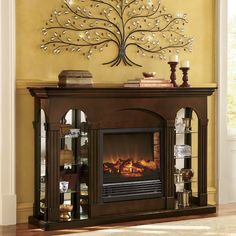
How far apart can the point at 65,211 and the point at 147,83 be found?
1.35 meters

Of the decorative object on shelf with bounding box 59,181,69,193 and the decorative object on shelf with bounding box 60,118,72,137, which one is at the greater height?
the decorative object on shelf with bounding box 60,118,72,137

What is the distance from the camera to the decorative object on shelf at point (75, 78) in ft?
17.4

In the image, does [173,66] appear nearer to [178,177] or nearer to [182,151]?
[182,151]

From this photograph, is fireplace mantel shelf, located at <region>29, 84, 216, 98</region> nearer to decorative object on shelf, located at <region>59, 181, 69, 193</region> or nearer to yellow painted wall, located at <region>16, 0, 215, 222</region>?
yellow painted wall, located at <region>16, 0, 215, 222</region>

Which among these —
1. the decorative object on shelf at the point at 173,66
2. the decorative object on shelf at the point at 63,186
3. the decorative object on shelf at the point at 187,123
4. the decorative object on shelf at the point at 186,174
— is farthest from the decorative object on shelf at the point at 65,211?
the decorative object on shelf at the point at 173,66

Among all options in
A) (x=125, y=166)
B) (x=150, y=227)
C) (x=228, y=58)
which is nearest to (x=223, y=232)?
(x=150, y=227)

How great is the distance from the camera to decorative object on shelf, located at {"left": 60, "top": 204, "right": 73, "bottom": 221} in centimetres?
534

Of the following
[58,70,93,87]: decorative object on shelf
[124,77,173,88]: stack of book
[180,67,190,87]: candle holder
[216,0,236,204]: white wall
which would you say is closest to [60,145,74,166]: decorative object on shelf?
[58,70,93,87]: decorative object on shelf

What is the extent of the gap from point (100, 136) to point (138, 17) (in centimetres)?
128

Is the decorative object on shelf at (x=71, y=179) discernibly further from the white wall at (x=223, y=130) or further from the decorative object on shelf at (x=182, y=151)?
the white wall at (x=223, y=130)

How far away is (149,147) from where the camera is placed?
5754mm

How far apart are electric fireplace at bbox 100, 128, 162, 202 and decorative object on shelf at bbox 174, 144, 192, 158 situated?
22cm

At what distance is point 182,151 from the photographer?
19.4 feet

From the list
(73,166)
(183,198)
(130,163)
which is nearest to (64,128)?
(73,166)
